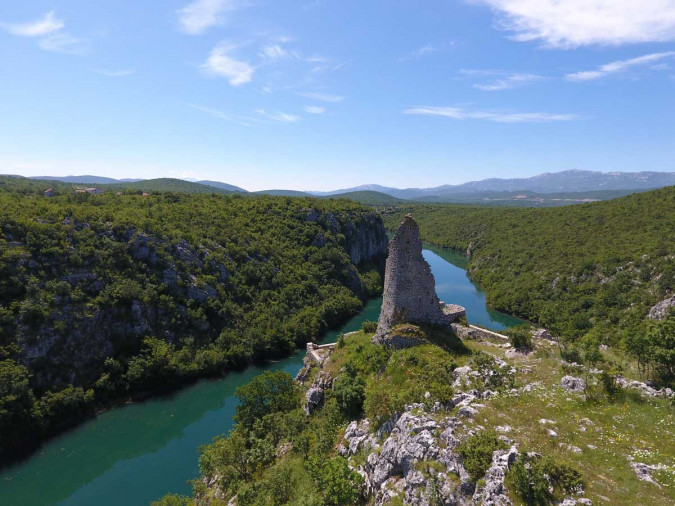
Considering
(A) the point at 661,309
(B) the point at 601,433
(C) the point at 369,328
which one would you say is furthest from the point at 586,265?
(B) the point at 601,433

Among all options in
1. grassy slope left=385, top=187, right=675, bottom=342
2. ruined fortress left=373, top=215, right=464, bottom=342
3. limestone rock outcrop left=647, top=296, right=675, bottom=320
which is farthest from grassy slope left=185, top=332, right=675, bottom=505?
limestone rock outcrop left=647, top=296, right=675, bottom=320

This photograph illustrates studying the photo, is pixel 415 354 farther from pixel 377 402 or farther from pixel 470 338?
pixel 470 338

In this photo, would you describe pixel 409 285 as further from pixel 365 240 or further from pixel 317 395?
pixel 365 240

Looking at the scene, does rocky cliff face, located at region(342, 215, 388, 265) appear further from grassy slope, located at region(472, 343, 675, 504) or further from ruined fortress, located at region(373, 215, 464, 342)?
grassy slope, located at region(472, 343, 675, 504)

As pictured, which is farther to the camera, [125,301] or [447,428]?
[125,301]

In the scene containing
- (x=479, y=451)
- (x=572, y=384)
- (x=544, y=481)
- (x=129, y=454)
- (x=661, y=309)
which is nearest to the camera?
(x=544, y=481)
